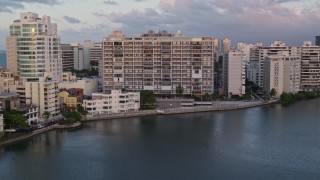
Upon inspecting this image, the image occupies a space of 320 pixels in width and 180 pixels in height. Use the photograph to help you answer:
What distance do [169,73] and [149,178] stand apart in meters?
10.2

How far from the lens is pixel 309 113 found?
1585 cm

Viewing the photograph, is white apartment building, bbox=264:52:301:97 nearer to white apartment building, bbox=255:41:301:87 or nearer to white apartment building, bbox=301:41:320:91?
white apartment building, bbox=255:41:301:87

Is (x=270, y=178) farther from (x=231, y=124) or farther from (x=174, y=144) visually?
(x=231, y=124)

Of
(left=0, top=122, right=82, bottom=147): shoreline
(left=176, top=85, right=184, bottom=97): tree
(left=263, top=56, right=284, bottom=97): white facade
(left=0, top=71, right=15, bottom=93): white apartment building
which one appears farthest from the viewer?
(left=263, top=56, right=284, bottom=97): white facade

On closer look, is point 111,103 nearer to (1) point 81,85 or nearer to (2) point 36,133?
(1) point 81,85

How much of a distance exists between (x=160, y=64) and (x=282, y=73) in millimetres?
5404

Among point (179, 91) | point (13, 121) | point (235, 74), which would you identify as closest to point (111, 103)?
point (179, 91)

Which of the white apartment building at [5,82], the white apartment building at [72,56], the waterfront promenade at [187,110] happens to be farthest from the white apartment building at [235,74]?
the white apartment building at [72,56]

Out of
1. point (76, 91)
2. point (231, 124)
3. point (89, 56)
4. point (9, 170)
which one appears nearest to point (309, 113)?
point (231, 124)

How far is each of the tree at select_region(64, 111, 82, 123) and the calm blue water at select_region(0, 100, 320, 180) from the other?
40cm

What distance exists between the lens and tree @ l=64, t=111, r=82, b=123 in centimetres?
1354

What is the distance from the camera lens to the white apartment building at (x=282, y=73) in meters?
19.9

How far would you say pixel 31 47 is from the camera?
644 inches

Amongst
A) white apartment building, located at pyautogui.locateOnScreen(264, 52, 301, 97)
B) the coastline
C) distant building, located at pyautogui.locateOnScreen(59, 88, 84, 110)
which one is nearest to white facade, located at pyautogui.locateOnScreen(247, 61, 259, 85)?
white apartment building, located at pyautogui.locateOnScreen(264, 52, 301, 97)
